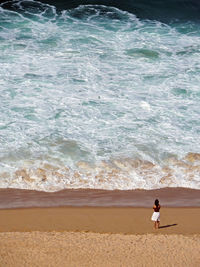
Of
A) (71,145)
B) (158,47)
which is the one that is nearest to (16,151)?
(71,145)

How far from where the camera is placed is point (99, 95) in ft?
81.6

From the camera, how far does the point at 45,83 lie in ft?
84.8

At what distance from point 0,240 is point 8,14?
2438 cm

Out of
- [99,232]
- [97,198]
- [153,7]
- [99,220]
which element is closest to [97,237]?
[99,232]

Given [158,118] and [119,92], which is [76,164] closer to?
[158,118]

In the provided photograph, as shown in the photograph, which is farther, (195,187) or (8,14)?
(8,14)

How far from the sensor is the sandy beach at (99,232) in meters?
13.4

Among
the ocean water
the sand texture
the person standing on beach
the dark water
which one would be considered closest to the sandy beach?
the sand texture

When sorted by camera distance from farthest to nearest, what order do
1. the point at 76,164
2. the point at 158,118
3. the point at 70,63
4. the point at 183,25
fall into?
the point at 183,25
the point at 70,63
the point at 158,118
the point at 76,164

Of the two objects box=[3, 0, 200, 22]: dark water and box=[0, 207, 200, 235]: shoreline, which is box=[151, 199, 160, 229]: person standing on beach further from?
box=[3, 0, 200, 22]: dark water

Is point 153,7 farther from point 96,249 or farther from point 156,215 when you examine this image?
point 96,249

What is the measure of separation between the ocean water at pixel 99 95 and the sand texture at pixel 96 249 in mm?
3495

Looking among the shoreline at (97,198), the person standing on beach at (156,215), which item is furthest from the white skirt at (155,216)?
the shoreline at (97,198)

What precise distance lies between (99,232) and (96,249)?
43.4 inches
